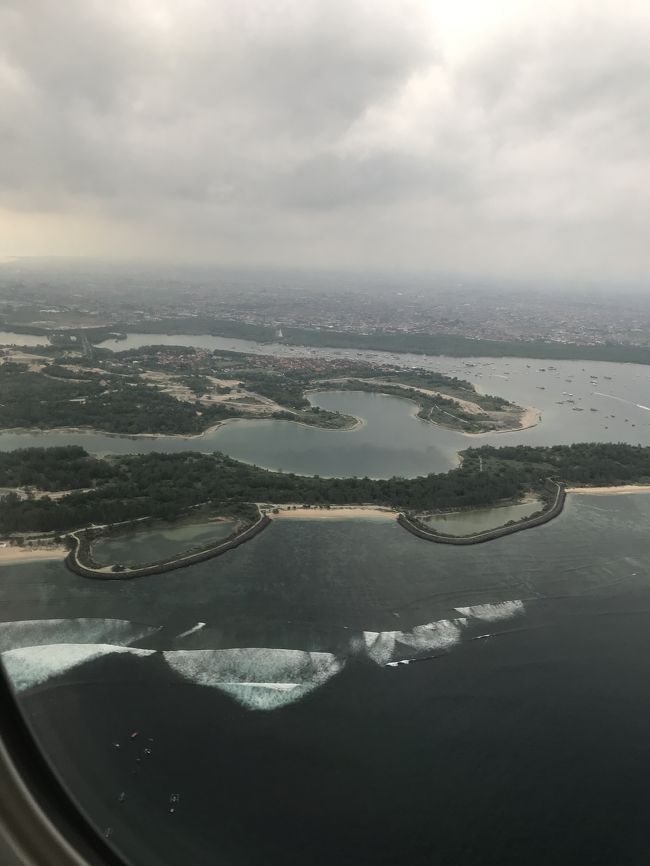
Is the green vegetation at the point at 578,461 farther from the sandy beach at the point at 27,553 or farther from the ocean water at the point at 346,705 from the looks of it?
the sandy beach at the point at 27,553

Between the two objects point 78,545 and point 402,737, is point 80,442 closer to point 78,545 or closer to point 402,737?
point 78,545

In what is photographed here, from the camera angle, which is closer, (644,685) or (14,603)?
(644,685)

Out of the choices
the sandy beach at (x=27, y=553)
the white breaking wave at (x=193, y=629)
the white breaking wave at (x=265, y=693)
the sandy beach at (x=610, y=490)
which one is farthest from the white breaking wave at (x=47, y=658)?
the sandy beach at (x=610, y=490)

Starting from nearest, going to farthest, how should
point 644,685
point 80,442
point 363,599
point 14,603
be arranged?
point 644,685 < point 14,603 < point 363,599 < point 80,442

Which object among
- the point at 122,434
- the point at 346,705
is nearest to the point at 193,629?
the point at 346,705

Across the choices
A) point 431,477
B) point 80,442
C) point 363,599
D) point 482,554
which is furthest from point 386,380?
point 363,599

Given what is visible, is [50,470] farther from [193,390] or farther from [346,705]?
[193,390]
